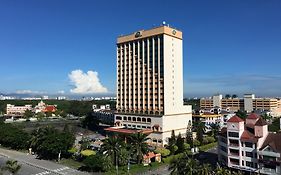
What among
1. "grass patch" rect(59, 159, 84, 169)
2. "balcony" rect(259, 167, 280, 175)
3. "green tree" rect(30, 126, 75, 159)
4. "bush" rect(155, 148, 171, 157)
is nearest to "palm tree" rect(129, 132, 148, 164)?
"bush" rect(155, 148, 171, 157)

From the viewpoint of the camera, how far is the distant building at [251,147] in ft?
197

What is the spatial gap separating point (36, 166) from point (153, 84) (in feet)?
171

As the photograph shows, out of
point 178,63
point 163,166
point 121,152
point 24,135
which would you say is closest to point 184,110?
point 178,63

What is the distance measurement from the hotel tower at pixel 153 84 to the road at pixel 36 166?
40614mm

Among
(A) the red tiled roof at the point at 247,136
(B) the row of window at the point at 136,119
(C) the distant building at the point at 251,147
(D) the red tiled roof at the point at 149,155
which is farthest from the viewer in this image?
(B) the row of window at the point at 136,119

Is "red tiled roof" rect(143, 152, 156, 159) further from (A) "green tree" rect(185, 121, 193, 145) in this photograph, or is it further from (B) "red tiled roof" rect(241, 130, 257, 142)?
(B) "red tiled roof" rect(241, 130, 257, 142)

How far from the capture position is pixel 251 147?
6394cm

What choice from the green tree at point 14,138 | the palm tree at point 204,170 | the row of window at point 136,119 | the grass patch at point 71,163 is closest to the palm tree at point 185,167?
the palm tree at point 204,170

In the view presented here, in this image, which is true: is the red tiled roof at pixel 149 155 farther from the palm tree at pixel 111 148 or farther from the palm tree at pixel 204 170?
the palm tree at pixel 204 170

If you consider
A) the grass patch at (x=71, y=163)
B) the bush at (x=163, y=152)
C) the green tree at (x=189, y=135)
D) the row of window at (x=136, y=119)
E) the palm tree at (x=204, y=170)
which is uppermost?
the row of window at (x=136, y=119)

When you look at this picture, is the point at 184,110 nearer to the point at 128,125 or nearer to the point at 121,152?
the point at 128,125

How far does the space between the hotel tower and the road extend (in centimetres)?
4061

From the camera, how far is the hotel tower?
108m

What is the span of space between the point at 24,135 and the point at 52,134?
63.4 ft
